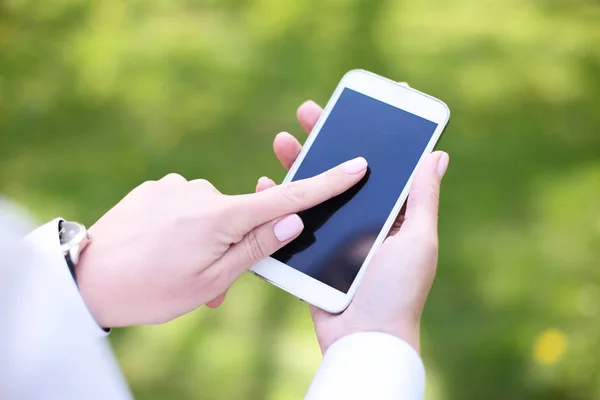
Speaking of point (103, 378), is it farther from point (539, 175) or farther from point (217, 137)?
point (539, 175)

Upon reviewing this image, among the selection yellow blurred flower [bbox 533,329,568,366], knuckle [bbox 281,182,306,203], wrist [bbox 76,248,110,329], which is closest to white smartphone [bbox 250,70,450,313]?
knuckle [bbox 281,182,306,203]

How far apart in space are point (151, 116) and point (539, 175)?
1125 mm

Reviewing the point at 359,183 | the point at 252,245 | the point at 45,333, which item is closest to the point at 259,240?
the point at 252,245

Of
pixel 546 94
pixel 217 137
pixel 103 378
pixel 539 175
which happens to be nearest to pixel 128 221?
pixel 103 378

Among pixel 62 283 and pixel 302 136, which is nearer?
pixel 62 283

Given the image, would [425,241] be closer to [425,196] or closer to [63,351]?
[425,196]

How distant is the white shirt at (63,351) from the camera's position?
747 millimetres

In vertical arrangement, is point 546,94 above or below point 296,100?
above

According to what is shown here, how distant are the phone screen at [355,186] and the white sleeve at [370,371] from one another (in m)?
0.14

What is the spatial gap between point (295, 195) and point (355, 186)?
0.52ft

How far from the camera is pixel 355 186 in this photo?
3.25 feet

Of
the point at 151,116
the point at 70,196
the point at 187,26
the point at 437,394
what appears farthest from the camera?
the point at 187,26

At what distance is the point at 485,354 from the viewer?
4.27 ft

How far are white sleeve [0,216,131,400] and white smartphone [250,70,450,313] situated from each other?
29 centimetres
